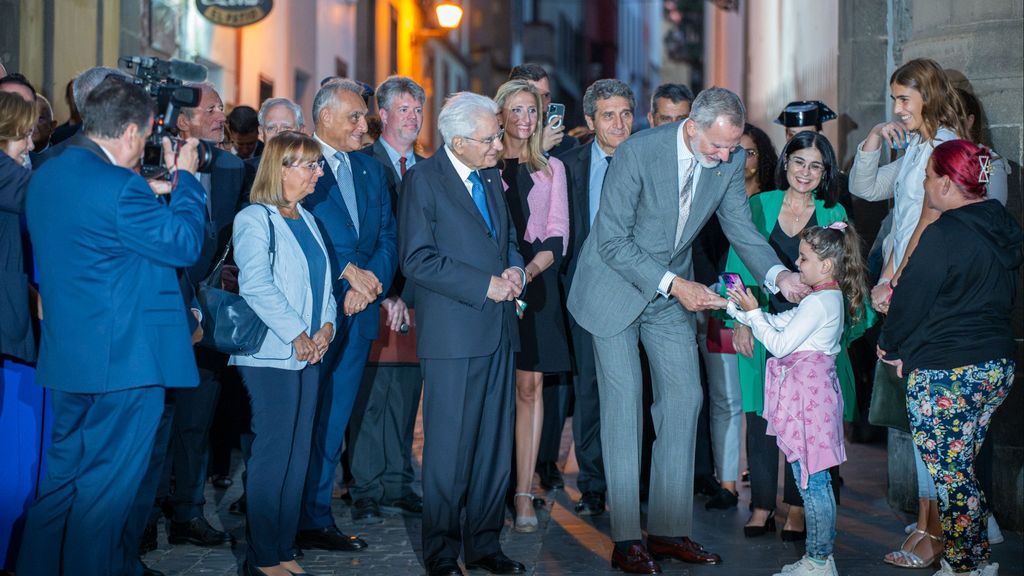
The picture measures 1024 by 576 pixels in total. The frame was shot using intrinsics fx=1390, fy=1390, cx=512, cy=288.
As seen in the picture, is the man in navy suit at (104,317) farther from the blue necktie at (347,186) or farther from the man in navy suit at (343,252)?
the blue necktie at (347,186)

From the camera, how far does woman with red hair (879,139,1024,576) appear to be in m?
5.73

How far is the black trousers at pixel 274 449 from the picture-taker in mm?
5660

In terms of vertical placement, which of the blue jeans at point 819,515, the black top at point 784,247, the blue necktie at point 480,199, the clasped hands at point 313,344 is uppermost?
the blue necktie at point 480,199

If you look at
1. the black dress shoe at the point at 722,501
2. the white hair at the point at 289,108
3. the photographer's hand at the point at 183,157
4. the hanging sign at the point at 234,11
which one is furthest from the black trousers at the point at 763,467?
the hanging sign at the point at 234,11

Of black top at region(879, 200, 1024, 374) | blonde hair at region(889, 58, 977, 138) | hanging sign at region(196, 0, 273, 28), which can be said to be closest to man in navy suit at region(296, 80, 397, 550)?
black top at region(879, 200, 1024, 374)

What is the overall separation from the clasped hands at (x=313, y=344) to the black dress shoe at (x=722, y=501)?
8.74ft

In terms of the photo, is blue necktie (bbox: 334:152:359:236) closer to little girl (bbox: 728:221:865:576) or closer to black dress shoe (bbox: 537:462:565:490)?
little girl (bbox: 728:221:865:576)

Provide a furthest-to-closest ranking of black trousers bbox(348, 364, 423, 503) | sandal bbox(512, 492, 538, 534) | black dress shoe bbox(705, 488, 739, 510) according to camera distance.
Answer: black dress shoe bbox(705, 488, 739, 510)
black trousers bbox(348, 364, 423, 503)
sandal bbox(512, 492, 538, 534)

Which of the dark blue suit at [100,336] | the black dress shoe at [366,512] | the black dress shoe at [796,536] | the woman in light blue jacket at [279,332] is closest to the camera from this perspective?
the dark blue suit at [100,336]

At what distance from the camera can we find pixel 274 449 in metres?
5.70

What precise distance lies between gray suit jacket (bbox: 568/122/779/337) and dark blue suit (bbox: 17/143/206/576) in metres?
1.91

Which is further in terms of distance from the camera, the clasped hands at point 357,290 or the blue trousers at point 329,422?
the blue trousers at point 329,422

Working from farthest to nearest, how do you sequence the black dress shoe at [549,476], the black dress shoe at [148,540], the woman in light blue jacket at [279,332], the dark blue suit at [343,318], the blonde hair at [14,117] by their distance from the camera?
the black dress shoe at [549,476]
the dark blue suit at [343,318]
the black dress shoe at [148,540]
the woman in light blue jacket at [279,332]
the blonde hair at [14,117]

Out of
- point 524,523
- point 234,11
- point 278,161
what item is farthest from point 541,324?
point 234,11
